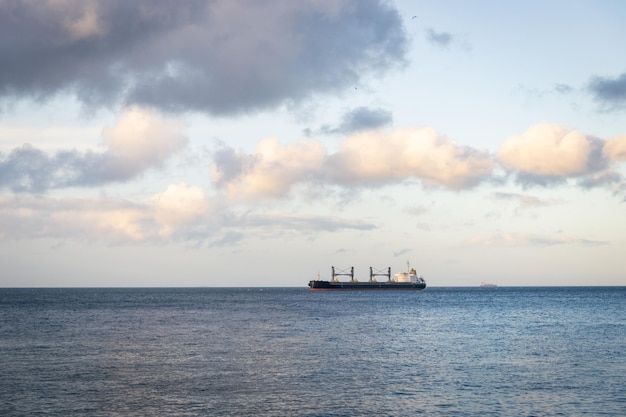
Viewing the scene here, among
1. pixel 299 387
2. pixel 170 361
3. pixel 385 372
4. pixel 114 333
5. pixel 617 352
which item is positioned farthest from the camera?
pixel 114 333

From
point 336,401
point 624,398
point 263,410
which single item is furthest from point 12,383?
point 624,398

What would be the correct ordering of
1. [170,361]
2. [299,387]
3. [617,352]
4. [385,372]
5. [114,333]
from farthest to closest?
[114,333], [617,352], [170,361], [385,372], [299,387]

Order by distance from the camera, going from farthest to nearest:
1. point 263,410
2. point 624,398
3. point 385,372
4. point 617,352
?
1. point 617,352
2. point 385,372
3. point 624,398
4. point 263,410

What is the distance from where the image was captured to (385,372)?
195ft

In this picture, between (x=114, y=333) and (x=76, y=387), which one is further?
(x=114, y=333)

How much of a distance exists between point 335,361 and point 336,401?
19.0 metres

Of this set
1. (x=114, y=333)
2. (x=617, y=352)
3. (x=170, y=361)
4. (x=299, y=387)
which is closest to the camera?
(x=299, y=387)

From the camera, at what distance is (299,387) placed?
52.2 m

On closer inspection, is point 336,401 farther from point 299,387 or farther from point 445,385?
point 445,385

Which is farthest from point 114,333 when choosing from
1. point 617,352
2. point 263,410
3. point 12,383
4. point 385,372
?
point 617,352

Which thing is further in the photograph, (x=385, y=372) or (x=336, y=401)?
(x=385, y=372)

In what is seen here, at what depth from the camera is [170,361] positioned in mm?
66000

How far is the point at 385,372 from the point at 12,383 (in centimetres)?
3260

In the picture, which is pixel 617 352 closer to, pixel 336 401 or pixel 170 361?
pixel 336 401
